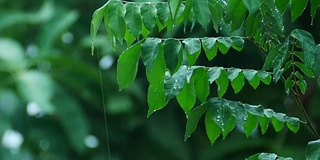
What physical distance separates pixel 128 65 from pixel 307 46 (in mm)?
180

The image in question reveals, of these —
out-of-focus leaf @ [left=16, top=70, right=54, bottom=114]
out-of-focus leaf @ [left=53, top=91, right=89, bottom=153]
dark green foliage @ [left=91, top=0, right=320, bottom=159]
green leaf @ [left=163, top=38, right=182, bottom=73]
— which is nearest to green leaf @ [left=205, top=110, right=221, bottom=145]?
dark green foliage @ [left=91, top=0, right=320, bottom=159]

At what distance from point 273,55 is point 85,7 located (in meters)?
1.69

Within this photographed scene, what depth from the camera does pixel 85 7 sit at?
2.50 m

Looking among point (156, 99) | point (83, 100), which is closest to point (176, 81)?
point (156, 99)

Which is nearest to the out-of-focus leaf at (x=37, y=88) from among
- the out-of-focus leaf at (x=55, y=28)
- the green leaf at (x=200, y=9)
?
the out-of-focus leaf at (x=55, y=28)

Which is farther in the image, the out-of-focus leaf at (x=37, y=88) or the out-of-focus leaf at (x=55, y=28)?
the out-of-focus leaf at (x=55, y=28)

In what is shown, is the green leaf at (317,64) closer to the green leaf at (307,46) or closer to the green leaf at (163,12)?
the green leaf at (307,46)

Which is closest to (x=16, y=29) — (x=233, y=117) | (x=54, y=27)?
A: (x=54, y=27)

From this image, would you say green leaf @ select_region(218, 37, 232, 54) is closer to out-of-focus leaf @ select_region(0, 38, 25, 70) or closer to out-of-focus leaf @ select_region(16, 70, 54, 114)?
out-of-focus leaf @ select_region(16, 70, 54, 114)

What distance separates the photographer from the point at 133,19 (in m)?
0.85

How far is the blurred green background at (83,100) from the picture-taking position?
7.30 ft

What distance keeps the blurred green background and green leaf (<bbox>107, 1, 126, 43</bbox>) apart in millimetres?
1288

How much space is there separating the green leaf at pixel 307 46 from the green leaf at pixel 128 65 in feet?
0.52

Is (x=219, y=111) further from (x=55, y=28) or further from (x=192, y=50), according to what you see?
(x=55, y=28)
